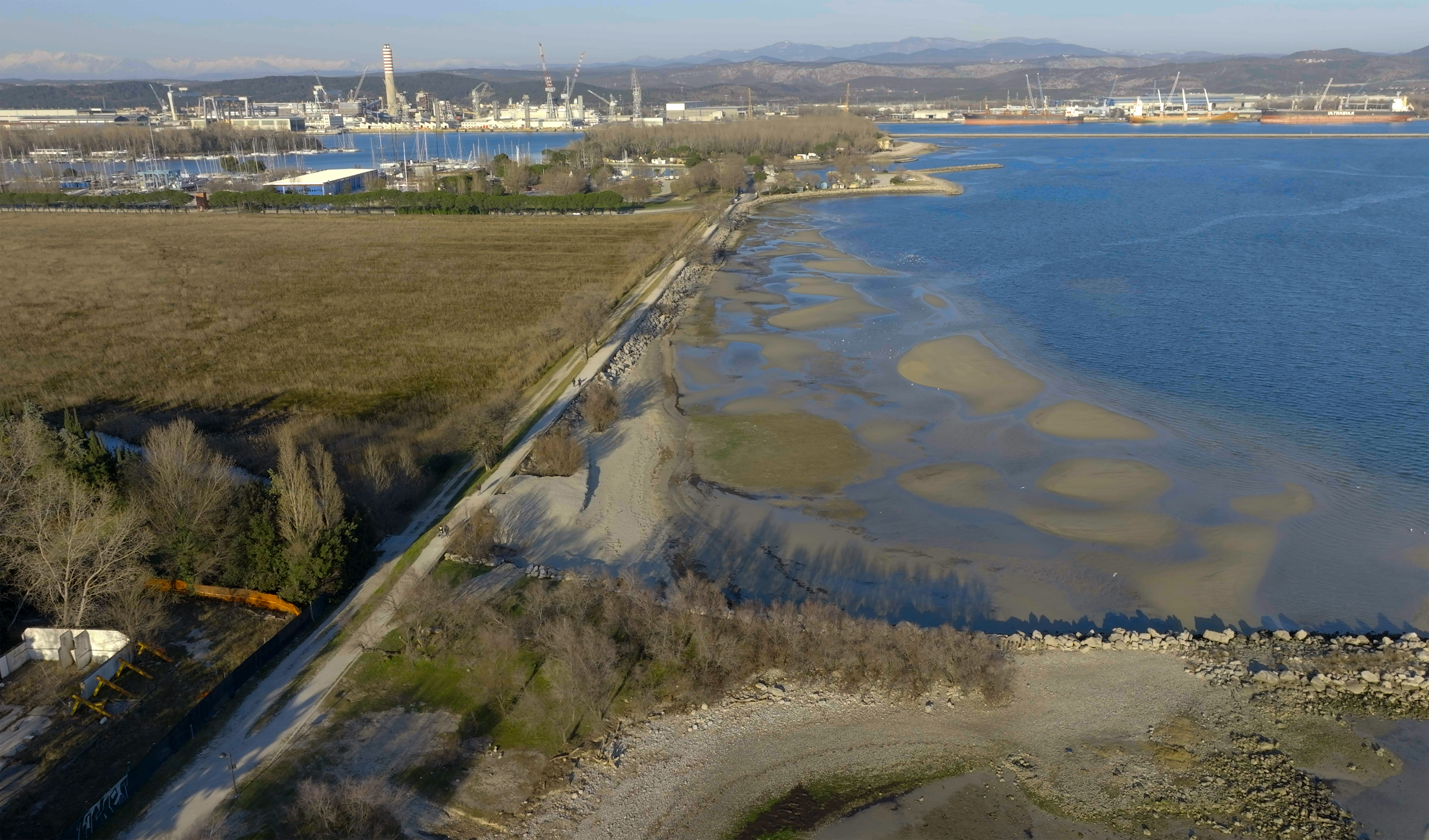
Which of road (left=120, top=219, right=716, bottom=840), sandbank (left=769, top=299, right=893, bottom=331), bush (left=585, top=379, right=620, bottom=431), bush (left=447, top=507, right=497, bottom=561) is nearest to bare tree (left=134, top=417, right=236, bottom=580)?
road (left=120, top=219, right=716, bottom=840)

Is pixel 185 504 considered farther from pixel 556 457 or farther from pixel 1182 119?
pixel 1182 119

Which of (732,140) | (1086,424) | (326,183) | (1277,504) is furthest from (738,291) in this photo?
(732,140)

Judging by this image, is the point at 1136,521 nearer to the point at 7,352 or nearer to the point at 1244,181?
the point at 7,352

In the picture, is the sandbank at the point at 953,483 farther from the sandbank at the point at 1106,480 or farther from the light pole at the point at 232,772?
the light pole at the point at 232,772

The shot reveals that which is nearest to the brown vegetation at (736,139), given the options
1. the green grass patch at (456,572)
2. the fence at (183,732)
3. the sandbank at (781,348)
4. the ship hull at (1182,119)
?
the ship hull at (1182,119)

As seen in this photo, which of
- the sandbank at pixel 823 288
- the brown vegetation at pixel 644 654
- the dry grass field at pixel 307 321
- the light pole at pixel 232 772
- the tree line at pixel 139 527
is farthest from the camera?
the sandbank at pixel 823 288

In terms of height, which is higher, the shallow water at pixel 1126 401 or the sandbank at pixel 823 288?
the sandbank at pixel 823 288
